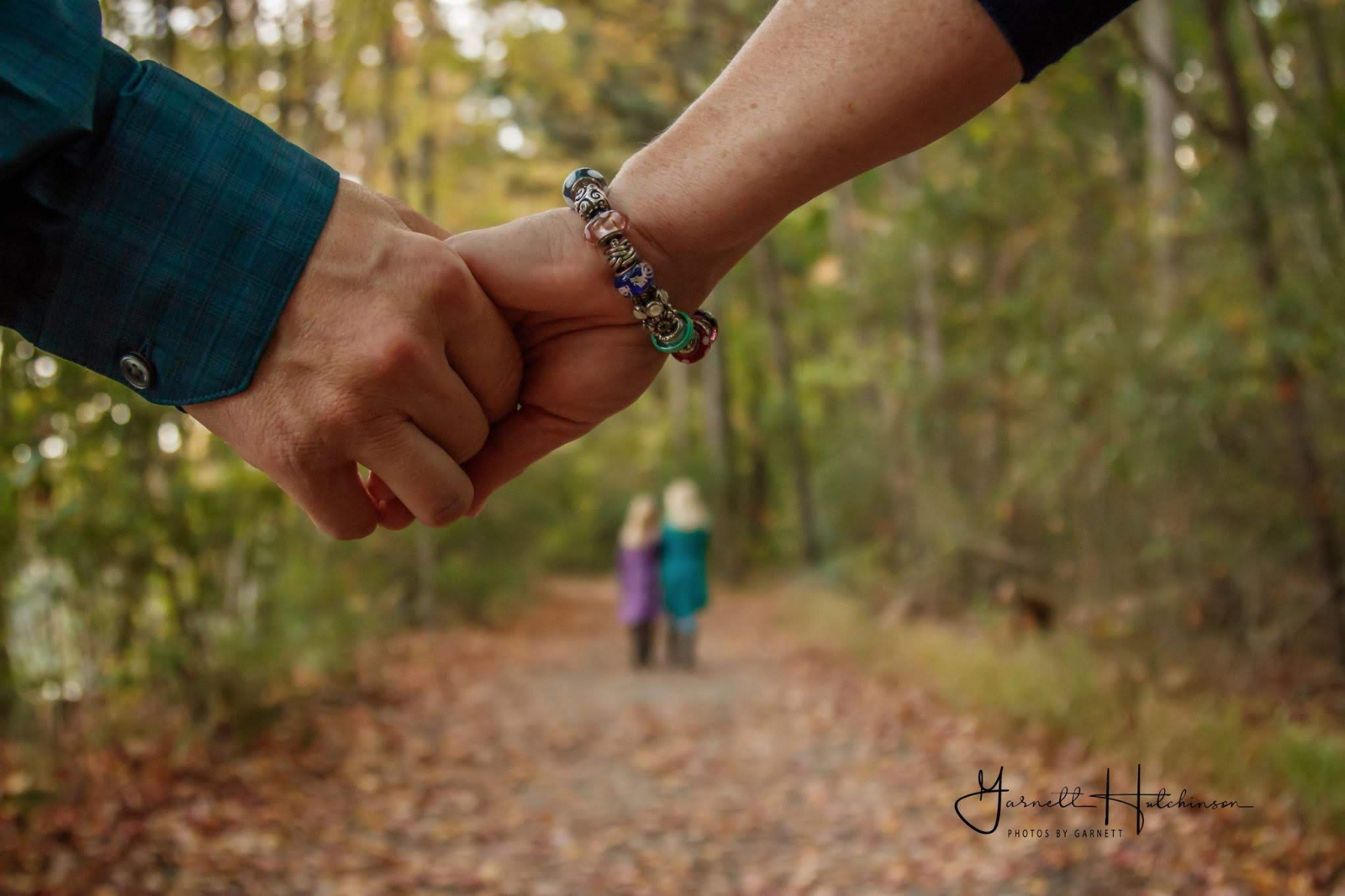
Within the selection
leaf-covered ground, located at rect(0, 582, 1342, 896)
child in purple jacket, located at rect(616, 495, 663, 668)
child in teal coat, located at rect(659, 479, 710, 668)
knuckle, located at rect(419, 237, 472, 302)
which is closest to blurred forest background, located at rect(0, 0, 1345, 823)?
leaf-covered ground, located at rect(0, 582, 1342, 896)

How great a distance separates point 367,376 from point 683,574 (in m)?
9.42

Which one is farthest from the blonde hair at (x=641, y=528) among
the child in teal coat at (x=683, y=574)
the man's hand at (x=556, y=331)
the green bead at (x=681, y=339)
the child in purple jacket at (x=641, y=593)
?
the green bead at (x=681, y=339)

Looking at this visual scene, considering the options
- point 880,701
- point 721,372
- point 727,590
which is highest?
point 721,372

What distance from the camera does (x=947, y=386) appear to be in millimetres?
9617

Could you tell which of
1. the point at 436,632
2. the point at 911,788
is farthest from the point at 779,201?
the point at 436,632

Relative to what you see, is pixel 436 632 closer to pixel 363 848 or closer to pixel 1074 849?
pixel 363 848

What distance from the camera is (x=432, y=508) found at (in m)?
1.63

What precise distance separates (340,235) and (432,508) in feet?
1.43

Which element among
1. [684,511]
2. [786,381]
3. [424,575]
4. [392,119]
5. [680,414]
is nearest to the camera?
[392,119]

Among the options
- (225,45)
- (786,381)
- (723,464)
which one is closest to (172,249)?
(225,45)

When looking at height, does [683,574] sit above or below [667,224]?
above

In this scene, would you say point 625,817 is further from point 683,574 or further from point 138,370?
point 683,574

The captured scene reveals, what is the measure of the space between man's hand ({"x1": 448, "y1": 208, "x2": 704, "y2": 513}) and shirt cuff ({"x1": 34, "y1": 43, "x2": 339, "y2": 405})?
0.32m

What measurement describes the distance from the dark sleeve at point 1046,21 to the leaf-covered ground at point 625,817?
3.33 meters
